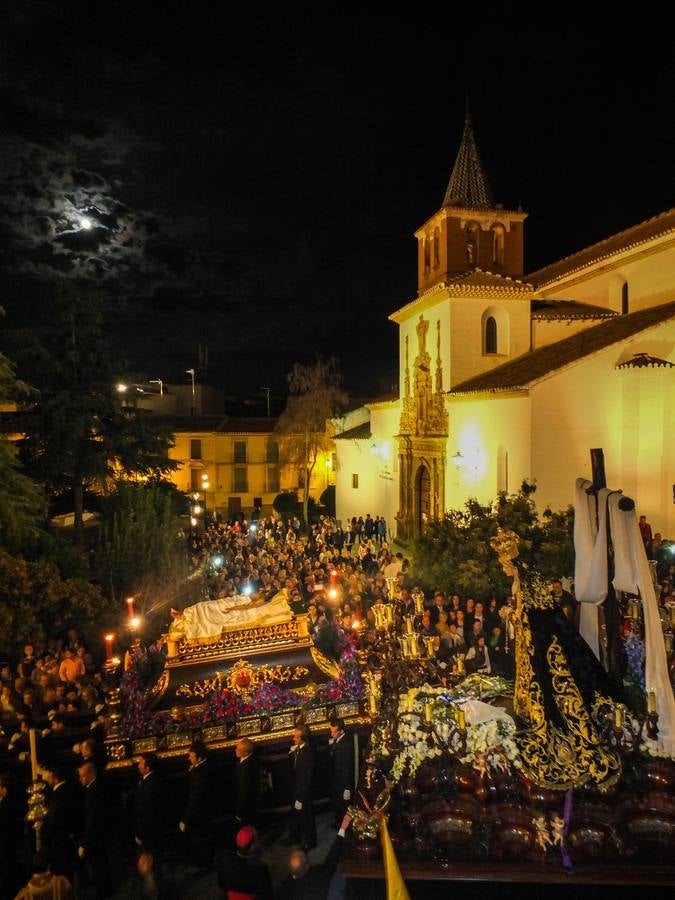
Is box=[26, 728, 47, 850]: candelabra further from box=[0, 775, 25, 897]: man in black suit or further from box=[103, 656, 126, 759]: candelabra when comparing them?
box=[103, 656, 126, 759]: candelabra

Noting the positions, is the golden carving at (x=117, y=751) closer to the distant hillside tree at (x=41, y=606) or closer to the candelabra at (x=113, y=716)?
the candelabra at (x=113, y=716)

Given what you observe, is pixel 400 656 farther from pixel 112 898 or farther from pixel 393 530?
pixel 393 530

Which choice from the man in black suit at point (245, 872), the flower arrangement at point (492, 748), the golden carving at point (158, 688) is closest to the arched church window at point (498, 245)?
the golden carving at point (158, 688)

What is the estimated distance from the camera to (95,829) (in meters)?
6.32

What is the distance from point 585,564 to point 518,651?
1.29m

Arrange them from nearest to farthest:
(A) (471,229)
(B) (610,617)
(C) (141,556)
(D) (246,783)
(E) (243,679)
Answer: (D) (246,783) → (B) (610,617) → (E) (243,679) → (C) (141,556) → (A) (471,229)

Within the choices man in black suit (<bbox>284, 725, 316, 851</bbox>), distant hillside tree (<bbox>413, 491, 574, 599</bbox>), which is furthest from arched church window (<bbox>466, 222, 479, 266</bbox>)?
man in black suit (<bbox>284, 725, 316, 851</bbox>)

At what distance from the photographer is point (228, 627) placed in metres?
9.68

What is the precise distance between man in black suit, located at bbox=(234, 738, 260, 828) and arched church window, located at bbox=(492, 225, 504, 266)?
20898mm

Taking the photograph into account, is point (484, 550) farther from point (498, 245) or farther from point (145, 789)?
point (498, 245)

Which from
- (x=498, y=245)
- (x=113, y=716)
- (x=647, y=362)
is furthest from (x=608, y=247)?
(x=113, y=716)

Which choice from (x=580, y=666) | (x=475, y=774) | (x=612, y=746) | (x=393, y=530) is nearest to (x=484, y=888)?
(x=475, y=774)

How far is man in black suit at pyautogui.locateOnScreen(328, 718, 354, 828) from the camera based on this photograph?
724 cm

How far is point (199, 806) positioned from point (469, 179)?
23.3 m
